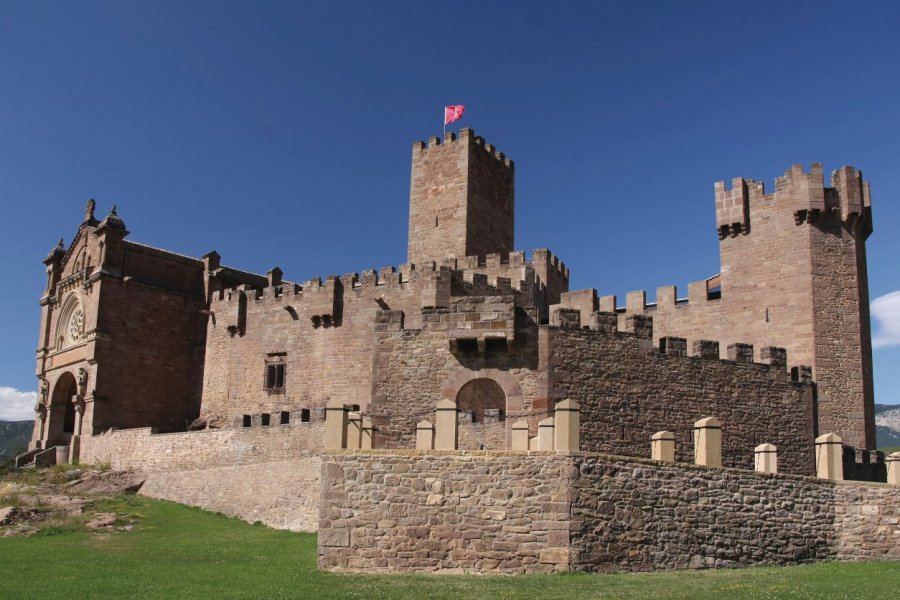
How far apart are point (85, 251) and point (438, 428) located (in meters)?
→ 26.1

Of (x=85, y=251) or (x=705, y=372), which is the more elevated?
(x=85, y=251)

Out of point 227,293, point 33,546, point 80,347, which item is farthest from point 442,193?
point 33,546

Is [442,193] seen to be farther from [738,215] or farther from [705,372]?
[705,372]

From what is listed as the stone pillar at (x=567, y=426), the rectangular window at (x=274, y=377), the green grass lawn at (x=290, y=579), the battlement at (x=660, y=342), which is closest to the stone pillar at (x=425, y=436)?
the stone pillar at (x=567, y=426)

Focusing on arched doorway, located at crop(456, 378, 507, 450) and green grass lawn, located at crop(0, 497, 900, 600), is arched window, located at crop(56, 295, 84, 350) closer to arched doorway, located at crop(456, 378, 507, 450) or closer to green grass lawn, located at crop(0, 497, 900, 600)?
green grass lawn, located at crop(0, 497, 900, 600)

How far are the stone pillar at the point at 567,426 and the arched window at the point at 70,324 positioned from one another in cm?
2661

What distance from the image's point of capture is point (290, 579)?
55.4 ft

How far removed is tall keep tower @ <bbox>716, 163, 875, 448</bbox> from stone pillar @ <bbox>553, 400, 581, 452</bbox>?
41.3 ft

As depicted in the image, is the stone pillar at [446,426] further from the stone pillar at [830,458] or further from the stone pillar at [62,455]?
the stone pillar at [62,455]

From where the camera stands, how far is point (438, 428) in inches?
727

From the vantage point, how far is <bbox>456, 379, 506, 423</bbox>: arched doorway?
2227 cm

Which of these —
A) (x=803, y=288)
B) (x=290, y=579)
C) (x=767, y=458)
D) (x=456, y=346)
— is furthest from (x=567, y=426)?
(x=803, y=288)

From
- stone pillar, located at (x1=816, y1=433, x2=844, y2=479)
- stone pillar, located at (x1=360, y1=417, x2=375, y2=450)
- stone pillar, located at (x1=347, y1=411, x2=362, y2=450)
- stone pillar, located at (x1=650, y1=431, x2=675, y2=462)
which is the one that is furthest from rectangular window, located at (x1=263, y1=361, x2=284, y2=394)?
stone pillar, located at (x1=816, y1=433, x2=844, y2=479)

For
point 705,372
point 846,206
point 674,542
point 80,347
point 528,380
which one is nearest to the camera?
point 674,542
